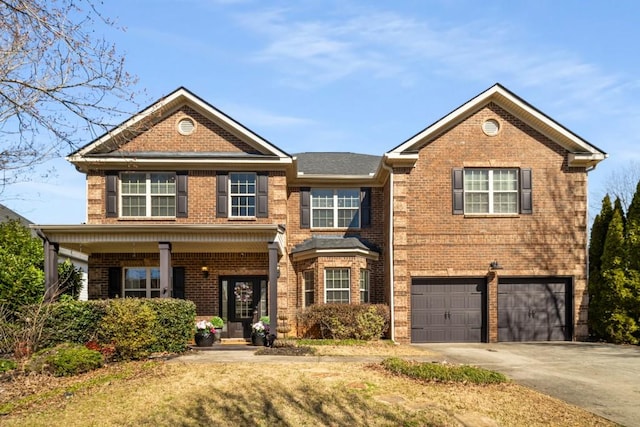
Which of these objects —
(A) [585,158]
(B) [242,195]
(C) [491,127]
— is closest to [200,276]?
(B) [242,195]

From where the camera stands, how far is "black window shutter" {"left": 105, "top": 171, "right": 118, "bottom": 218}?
809 inches

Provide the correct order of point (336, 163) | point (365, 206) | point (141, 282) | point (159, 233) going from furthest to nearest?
1. point (336, 163)
2. point (365, 206)
3. point (141, 282)
4. point (159, 233)

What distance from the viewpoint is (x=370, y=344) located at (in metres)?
18.3

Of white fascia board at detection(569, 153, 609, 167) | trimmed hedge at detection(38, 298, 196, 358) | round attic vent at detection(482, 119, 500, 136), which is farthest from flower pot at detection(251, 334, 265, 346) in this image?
white fascia board at detection(569, 153, 609, 167)

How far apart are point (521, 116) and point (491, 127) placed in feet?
3.50

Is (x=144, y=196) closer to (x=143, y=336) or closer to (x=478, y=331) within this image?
(x=143, y=336)

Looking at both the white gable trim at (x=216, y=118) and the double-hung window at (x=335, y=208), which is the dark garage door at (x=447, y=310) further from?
the white gable trim at (x=216, y=118)

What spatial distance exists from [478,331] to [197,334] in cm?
894

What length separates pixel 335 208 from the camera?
22.9 m

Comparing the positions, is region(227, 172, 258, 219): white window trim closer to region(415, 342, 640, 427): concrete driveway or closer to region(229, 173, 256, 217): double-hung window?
region(229, 173, 256, 217): double-hung window

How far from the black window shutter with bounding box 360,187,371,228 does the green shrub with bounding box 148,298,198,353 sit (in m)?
8.42

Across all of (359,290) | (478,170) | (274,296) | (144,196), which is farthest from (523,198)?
(144,196)

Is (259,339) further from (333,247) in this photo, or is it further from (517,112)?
(517,112)

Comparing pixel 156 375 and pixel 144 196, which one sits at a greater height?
pixel 144 196
